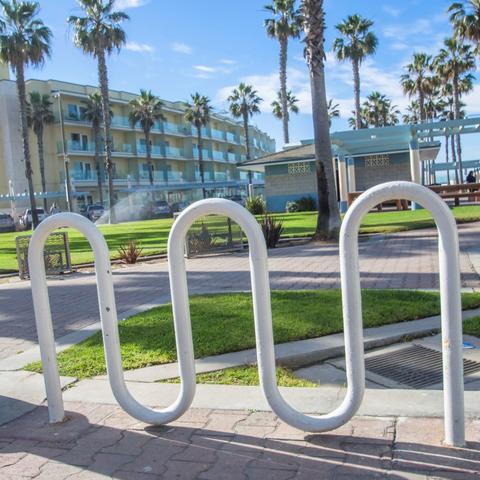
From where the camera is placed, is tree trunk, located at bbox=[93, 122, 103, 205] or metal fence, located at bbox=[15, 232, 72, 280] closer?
metal fence, located at bbox=[15, 232, 72, 280]

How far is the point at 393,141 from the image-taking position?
26.9m

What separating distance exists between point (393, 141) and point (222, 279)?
20.2 metres

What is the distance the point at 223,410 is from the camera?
3.53 metres

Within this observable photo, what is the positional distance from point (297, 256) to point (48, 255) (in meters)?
5.37

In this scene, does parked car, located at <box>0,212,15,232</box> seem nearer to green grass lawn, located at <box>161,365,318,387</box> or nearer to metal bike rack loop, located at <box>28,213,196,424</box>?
green grass lawn, located at <box>161,365,318,387</box>

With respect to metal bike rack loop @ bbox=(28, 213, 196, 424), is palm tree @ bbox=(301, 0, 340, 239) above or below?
above

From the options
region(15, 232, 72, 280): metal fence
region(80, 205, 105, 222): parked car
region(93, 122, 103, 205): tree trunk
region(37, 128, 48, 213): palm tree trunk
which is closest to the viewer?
region(15, 232, 72, 280): metal fence

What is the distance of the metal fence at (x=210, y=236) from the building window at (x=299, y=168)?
19.7 meters

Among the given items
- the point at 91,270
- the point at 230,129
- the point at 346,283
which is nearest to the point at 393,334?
the point at 346,283

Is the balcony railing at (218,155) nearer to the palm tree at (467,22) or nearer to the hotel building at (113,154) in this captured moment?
the hotel building at (113,154)

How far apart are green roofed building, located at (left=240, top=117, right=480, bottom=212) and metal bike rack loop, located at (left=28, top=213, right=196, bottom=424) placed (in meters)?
21.3

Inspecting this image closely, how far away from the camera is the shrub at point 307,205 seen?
30719 mm

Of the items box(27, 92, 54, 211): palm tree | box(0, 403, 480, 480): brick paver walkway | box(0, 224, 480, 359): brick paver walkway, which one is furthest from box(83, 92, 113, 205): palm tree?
box(0, 403, 480, 480): brick paver walkway

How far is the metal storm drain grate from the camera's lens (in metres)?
4.02
